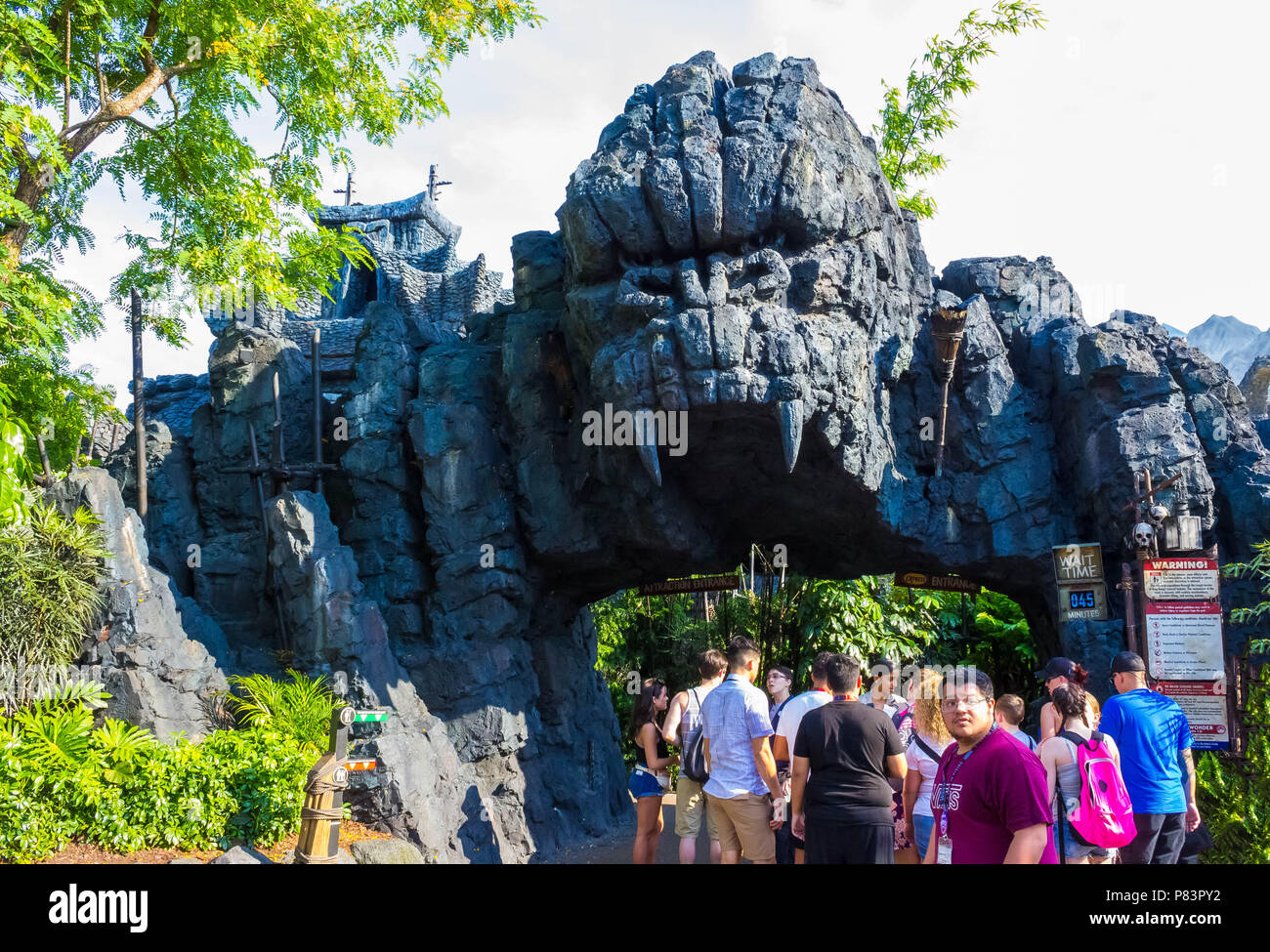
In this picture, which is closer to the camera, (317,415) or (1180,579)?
(1180,579)

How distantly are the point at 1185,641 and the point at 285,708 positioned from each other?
25.0 ft

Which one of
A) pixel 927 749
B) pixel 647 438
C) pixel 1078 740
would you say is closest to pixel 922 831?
pixel 927 749

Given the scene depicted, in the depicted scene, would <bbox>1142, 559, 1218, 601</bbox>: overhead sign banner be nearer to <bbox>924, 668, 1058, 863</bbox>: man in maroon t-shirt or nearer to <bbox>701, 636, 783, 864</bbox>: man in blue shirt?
<bbox>701, 636, 783, 864</bbox>: man in blue shirt

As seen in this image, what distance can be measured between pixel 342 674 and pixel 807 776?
649cm

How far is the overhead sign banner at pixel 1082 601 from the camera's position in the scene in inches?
418

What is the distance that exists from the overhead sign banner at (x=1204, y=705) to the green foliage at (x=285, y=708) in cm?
697

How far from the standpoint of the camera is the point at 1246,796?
6.40 metres

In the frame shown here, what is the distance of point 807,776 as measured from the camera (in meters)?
4.70

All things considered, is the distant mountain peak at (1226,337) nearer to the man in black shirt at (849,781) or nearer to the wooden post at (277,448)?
the wooden post at (277,448)

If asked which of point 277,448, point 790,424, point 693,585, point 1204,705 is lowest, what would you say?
point 1204,705

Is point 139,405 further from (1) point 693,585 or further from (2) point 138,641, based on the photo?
(1) point 693,585

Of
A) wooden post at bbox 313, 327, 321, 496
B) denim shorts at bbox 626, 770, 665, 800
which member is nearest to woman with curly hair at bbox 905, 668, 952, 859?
denim shorts at bbox 626, 770, 665, 800
